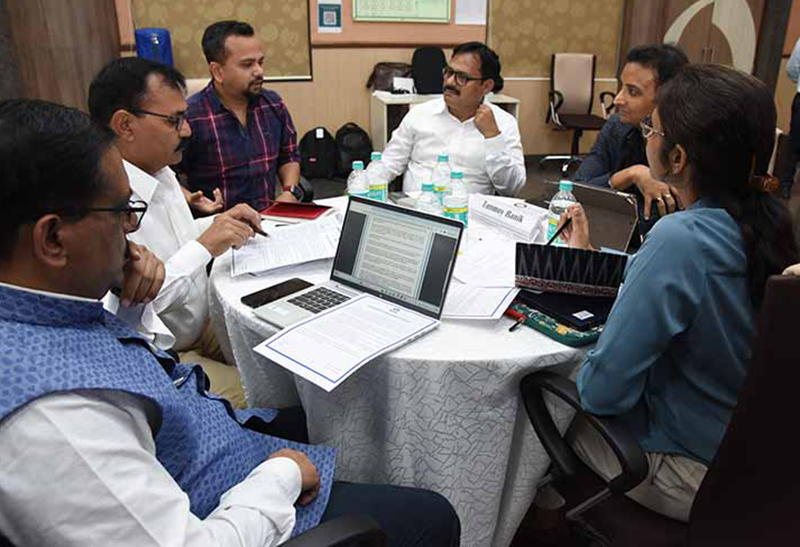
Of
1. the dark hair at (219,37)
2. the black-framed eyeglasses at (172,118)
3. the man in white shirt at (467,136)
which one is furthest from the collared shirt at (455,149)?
the black-framed eyeglasses at (172,118)

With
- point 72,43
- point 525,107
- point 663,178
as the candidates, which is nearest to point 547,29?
point 525,107

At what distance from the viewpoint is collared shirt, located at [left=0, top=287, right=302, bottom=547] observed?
25.0 inches

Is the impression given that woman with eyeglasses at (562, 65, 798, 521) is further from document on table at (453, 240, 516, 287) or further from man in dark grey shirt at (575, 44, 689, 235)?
man in dark grey shirt at (575, 44, 689, 235)

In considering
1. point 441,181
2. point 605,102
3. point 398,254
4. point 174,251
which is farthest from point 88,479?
point 605,102

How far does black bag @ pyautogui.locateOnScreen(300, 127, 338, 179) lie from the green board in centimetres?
109

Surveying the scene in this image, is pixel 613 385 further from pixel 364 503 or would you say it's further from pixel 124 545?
pixel 124 545

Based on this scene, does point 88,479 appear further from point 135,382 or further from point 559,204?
point 559,204

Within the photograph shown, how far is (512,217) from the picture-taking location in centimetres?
187

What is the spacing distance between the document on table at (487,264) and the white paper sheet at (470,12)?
4.40 metres

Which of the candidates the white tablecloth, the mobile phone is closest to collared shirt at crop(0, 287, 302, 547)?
the white tablecloth

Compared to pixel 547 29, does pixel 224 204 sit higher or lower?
lower

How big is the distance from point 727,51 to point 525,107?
233cm

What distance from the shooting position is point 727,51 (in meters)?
6.27

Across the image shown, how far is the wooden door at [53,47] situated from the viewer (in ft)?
11.8
